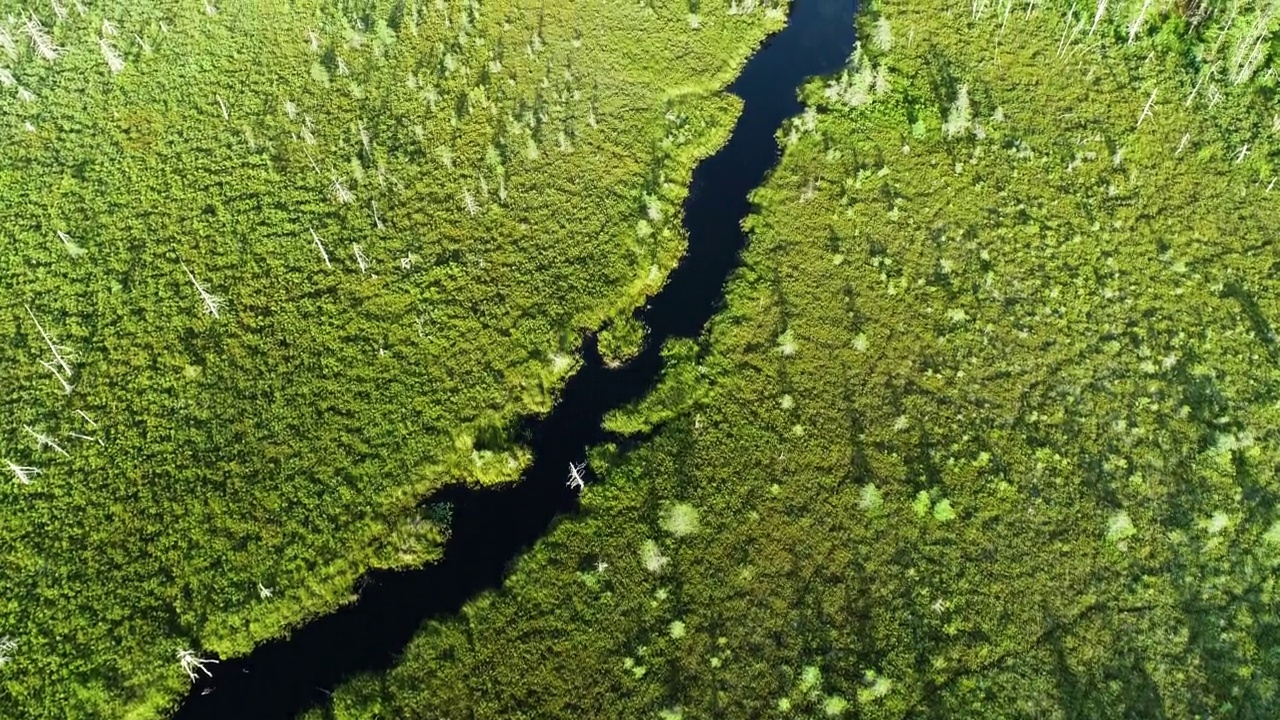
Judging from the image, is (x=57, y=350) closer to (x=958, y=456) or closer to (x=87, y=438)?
(x=87, y=438)

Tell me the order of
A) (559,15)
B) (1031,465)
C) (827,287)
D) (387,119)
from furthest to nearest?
(559,15) < (387,119) < (827,287) < (1031,465)

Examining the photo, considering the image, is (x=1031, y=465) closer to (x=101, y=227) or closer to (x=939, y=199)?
(x=939, y=199)

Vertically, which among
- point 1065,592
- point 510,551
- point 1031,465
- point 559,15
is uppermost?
point 559,15

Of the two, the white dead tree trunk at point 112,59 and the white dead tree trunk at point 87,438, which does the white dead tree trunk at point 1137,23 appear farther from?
the white dead tree trunk at point 112,59

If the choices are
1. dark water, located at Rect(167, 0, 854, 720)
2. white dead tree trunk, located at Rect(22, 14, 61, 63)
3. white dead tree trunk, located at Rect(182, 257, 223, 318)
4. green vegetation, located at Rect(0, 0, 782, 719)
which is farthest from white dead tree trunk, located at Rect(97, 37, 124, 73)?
dark water, located at Rect(167, 0, 854, 720)

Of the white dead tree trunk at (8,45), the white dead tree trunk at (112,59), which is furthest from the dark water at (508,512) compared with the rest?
the white dead tree trunk at (8,45)

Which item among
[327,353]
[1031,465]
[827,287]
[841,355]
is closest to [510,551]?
[327,353]

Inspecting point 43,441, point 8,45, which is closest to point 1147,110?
point 43,441
